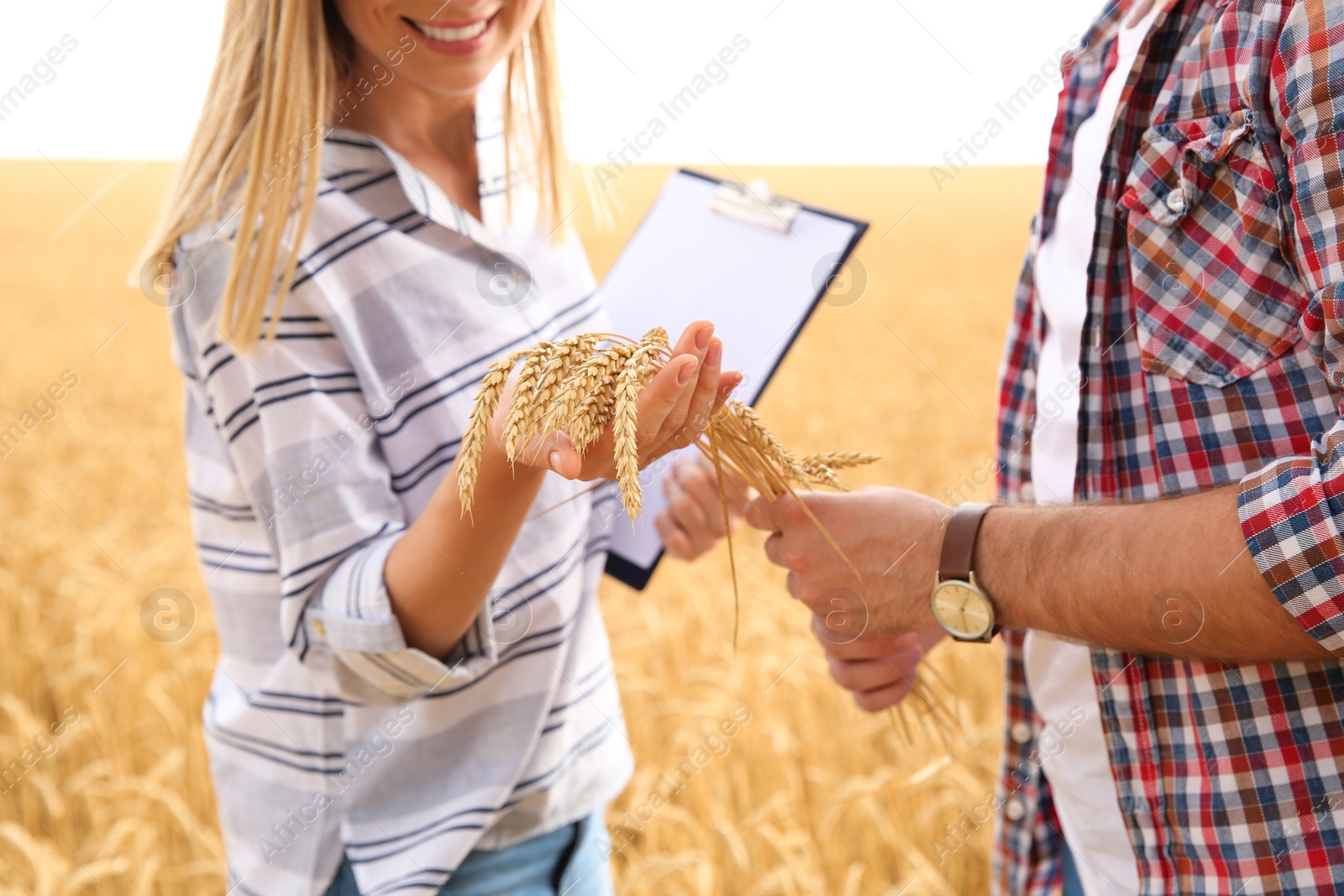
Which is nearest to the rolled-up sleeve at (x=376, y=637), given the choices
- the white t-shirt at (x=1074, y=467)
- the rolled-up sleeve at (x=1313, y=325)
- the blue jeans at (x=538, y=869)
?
the blue jeans at (x=538, y=869)

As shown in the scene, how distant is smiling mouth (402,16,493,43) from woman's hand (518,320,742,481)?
26.7 inches

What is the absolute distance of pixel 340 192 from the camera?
131cm

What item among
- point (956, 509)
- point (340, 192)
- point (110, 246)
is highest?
point (110, 246)

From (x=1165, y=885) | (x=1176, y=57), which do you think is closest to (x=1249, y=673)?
(x=1165, y=885)

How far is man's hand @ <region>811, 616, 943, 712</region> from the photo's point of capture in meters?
1.52

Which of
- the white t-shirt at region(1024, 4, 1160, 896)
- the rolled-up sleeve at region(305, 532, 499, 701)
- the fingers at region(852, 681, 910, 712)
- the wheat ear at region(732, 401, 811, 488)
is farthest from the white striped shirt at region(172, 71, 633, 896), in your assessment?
the white t-shirt at region(1024, 4, 1160, 896)

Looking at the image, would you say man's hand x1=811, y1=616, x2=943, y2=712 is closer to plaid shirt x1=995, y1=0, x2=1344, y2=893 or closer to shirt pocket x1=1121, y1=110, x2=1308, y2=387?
plaid shirt x1=995, y1=0, x2=1344, y2=893

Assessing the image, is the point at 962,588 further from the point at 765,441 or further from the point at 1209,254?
the point at 1209,254

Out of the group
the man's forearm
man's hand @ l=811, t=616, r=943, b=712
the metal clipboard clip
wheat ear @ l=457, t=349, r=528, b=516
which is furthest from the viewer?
the metal clipboard clip

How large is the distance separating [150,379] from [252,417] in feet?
27.7

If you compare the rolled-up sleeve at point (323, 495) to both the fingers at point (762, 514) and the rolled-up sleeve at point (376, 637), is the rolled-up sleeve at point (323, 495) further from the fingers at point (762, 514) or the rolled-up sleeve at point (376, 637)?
the fingers at point (762, 514)

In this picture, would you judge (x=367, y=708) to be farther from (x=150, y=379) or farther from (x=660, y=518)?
(x=150, y=379)

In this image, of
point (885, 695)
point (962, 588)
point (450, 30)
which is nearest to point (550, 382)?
point (962, 588)

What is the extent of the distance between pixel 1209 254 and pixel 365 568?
1074 mm
